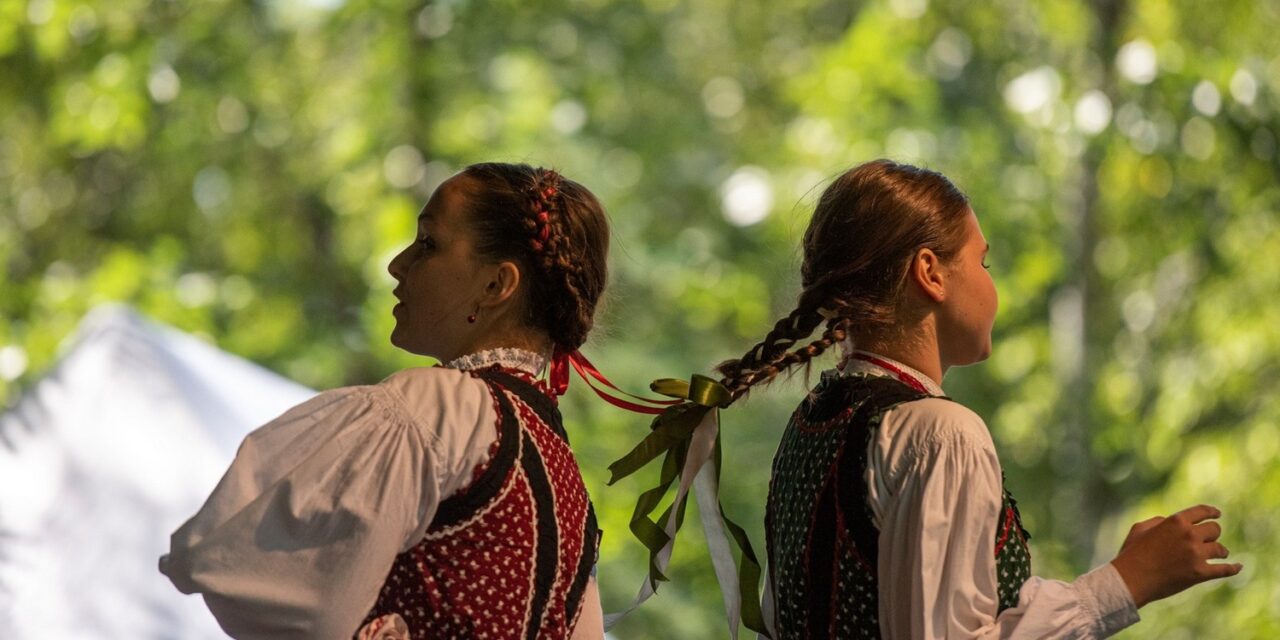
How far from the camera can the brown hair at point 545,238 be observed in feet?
4.65

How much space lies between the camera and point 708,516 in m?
1.61

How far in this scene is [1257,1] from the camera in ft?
17.0

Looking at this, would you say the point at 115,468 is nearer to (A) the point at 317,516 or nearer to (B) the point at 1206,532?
(A) the point at 317,516

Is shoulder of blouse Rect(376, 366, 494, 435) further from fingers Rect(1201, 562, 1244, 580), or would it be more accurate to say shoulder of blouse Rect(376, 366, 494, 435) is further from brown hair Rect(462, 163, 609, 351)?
fingers Rect(1201, 562, 1244, 580)

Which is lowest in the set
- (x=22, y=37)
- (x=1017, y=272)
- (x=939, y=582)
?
(x=939, y=582)

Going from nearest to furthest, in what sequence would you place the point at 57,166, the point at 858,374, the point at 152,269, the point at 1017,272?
1. the point at 858,374
2. the point at 1017,272
3. the point at 152,269
4. the point at 57,166

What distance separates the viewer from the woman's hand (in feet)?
4.19

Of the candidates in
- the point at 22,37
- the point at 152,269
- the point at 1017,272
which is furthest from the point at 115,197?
the point at 1017,272

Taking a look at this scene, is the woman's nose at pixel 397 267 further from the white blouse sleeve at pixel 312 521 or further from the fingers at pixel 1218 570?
the fingers at pixel 1218 570

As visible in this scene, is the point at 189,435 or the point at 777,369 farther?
the point at 189,435

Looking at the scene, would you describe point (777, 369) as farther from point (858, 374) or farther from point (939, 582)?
point (939, 582)

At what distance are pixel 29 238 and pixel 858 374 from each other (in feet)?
20.5

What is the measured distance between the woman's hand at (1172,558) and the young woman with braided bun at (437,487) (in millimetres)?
477

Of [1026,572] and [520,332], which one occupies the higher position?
[520,332]
